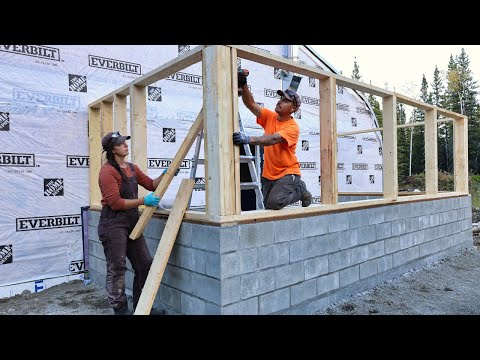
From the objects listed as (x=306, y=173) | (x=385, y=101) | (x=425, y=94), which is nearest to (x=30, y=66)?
(x=385, y=101)

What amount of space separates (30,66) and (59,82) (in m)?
0.38

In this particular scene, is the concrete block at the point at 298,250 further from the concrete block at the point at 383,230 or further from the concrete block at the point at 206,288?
the concrete block at the point at 383,230

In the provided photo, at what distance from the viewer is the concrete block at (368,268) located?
4.27 m

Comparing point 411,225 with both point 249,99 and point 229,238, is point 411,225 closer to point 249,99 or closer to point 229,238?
point 249,99

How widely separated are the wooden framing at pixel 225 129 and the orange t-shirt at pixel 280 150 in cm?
40

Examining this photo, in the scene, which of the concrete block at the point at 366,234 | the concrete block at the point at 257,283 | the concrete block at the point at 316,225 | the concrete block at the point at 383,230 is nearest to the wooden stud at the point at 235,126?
the concrete block at the point at 257,283

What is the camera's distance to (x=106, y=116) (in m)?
4.73

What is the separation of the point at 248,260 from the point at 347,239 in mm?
1525

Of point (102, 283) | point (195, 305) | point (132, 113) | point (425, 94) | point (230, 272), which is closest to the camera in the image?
point (230, 272)

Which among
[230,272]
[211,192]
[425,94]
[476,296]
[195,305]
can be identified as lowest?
[476,296]

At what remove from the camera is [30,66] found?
A: 4719mm

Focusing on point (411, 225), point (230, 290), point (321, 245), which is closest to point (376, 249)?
point (411, 225)

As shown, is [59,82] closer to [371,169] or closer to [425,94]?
[371,169]

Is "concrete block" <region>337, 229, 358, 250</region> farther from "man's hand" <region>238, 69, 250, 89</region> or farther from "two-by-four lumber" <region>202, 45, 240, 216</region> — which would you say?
"man's hand" <region>238, 69, 250, 89</region>
